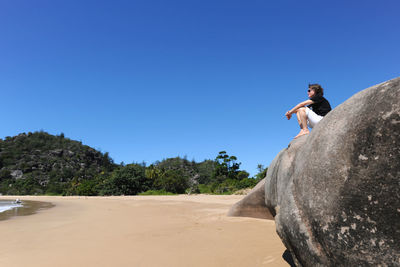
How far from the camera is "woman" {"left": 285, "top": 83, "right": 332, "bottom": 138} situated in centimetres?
351

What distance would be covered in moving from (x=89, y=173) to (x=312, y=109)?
83264mm

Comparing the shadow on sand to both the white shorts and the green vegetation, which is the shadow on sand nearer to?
the white shorts

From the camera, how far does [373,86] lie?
6.43ft

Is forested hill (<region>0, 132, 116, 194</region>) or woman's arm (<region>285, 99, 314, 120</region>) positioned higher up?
forested hill (<region>0, 132, 116, 194</region>)

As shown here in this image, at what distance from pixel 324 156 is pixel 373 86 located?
69cm

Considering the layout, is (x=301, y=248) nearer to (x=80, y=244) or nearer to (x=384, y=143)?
(x=384, y=143)

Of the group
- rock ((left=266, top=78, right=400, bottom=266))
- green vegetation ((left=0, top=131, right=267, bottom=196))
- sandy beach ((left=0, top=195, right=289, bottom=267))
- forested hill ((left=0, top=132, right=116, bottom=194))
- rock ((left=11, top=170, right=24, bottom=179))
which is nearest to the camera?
rock ((left=266, top=78, right=400, bottom=266))

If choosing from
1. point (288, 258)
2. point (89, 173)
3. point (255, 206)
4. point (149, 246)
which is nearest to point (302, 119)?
point (288, 258)

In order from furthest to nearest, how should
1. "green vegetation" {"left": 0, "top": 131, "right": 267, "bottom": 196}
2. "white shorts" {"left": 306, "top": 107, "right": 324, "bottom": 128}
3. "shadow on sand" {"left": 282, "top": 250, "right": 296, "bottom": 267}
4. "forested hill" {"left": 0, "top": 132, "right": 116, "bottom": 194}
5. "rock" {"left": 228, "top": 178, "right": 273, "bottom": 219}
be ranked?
"forested hill" {"left": 0, "top": 132, "right": 116, "bottom": 194}
"green vegetation" {"left": 0, "top": 131, "right": 267, "bottom": 196}
"rock" {"left": 228, "top": 178, "right": 273, "bottom": 219}
"white shorts" {"left": 306, "top": 107, "right": 324, "bottom": 128}
"shadow on sand" {"left": 282, "top": 250, "right": 296, "bottom": 267}

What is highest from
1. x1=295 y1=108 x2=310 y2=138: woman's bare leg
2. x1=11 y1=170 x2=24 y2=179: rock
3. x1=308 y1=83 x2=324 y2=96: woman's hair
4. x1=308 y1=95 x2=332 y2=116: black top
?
x1=11 y1=170 x2=24 y2=179: rock

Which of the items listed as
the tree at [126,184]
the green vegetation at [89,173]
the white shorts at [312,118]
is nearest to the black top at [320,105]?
the white shorts at [312,118]

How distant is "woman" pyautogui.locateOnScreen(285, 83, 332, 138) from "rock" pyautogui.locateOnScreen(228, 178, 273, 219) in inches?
94.2

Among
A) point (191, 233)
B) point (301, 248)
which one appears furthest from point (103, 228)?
point (301, 248)

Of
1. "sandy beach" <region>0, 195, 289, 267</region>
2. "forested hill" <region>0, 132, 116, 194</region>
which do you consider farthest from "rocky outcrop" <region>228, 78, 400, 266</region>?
"forested hill" <region>0, 132, 116, 194</region>
